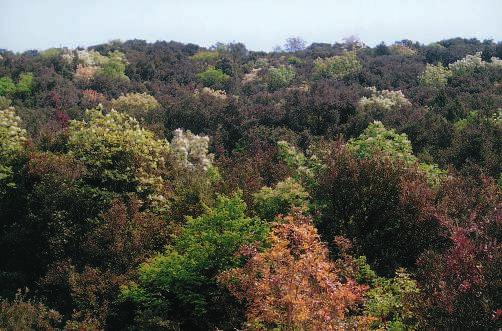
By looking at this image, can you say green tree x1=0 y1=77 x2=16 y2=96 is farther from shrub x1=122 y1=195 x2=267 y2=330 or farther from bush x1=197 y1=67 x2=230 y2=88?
shrub x1=122 y1=195 x2=267 y2=330

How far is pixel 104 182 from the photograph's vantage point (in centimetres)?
2064

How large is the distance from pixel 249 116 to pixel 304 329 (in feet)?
96.1

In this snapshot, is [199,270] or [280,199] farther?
[280,199]

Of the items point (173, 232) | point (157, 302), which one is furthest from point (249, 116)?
point (157, 302)

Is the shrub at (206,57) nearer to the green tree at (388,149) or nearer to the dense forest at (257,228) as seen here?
the dense forest at (257,228)

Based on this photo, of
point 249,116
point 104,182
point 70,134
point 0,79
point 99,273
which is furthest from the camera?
point 0,79

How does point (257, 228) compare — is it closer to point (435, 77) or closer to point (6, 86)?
point (435, 77)

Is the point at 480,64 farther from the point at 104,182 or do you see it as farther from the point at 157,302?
the point at 157,302

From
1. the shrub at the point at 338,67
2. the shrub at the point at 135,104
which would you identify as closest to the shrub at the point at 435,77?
the shrub at the point at 338,67

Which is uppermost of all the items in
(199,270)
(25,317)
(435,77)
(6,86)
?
(435,77)

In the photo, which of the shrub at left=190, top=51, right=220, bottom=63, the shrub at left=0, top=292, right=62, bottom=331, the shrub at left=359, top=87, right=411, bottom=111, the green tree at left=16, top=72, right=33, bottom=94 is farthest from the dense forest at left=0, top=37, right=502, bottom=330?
the shrub at left=190, top=51, right=220, bottom=63

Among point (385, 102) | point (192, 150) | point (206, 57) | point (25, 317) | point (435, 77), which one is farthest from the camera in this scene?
point (206, 57)

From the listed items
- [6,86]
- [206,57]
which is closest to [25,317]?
[6,86]

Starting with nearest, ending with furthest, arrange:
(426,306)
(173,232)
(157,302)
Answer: (426,306) < (157,302) < (173,232)
